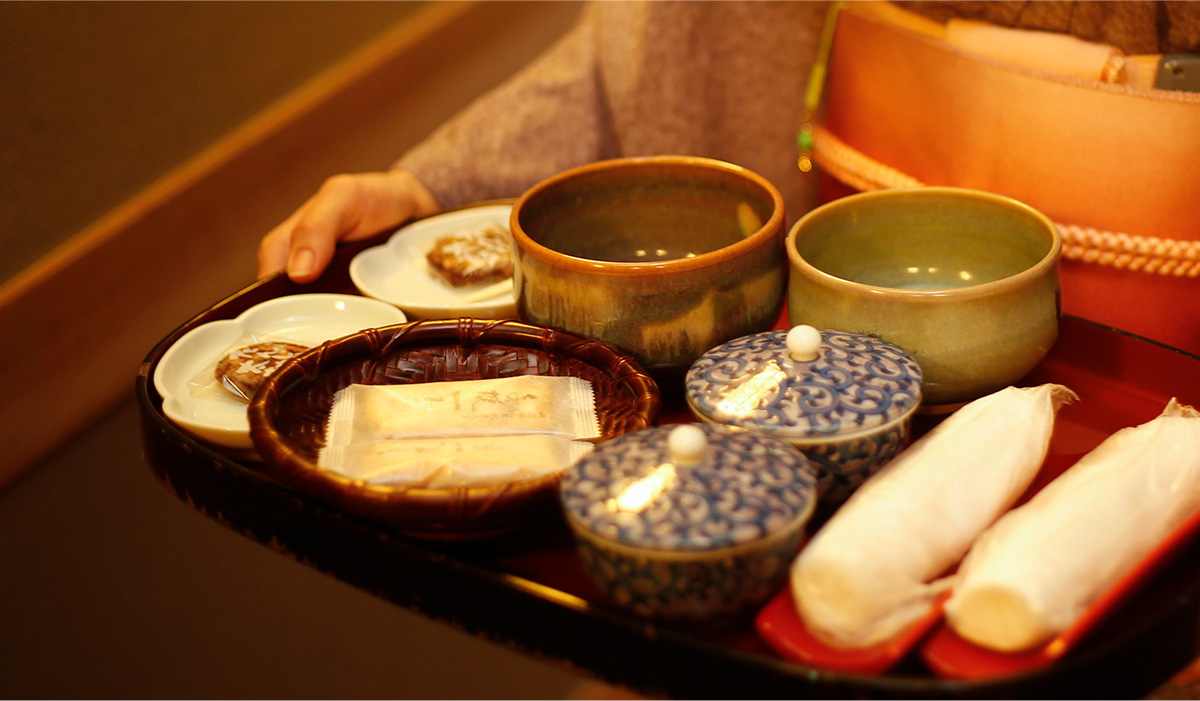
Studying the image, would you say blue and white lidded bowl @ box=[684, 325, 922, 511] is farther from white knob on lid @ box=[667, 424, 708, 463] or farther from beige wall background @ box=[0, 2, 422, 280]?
beige wall background @ box=[0, 2, 422, 280]

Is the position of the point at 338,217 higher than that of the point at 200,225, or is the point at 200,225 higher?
the point at 338,217

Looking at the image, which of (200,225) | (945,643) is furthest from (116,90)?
(945,643)

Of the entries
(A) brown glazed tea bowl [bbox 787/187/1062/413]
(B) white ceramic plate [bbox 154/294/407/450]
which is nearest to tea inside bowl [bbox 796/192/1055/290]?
(A) brown glazed tea bowl [bbox 787/187/1062/413]

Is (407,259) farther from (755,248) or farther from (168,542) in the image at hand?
(168,542)

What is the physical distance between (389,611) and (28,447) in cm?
60

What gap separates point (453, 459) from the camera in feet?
1.78

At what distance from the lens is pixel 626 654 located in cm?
47

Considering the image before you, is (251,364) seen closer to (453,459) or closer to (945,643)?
(453,459)

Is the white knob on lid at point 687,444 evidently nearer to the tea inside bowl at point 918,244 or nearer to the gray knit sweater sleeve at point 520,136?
the tea inside bowl at point 918,244

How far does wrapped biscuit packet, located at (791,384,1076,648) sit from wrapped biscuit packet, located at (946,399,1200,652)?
0.02 m

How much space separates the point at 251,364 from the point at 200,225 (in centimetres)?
108

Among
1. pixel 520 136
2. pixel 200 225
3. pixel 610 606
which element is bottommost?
A: pixel 200 225

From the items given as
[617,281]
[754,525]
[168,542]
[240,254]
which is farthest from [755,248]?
[240,254]

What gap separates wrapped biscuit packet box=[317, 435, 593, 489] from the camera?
53cm
